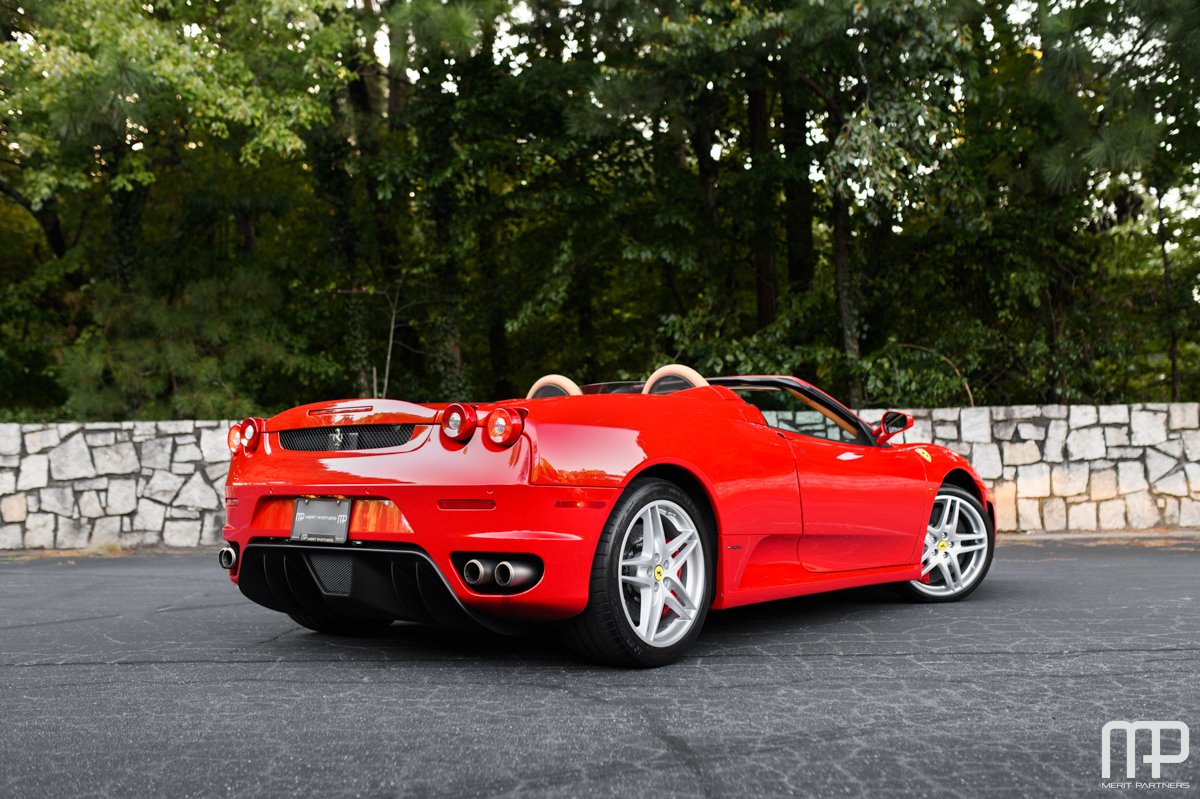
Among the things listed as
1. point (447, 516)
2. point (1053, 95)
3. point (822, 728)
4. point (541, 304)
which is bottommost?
point (822, 728)

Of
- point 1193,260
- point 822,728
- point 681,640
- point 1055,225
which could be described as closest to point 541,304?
point 1055,225

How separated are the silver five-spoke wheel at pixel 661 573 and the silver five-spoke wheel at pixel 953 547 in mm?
2183

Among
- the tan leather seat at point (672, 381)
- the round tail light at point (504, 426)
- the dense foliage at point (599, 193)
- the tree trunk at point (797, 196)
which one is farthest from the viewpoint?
the tree trunk at point (797, 196)

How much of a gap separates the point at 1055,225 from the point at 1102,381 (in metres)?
2.37

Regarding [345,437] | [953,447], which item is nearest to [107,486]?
[345,437]

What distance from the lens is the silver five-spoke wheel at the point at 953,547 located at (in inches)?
256

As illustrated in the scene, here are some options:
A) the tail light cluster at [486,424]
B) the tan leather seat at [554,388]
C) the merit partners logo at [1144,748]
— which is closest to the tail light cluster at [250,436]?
the tail light cluster at [486,424]

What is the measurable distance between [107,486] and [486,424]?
9.10 meters

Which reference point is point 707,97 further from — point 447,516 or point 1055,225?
point 447,516

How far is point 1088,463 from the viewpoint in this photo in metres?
12.4

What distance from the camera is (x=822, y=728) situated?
3617 millimetres

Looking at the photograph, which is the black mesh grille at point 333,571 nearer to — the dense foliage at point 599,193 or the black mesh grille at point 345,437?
the black mesh grille at point 345,437

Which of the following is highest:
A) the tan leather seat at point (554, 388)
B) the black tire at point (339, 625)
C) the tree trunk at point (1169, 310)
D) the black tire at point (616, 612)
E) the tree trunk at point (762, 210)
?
the tree trunk at point (762, 210)

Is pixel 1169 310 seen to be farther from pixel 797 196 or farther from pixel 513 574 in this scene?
pixel 513 574
